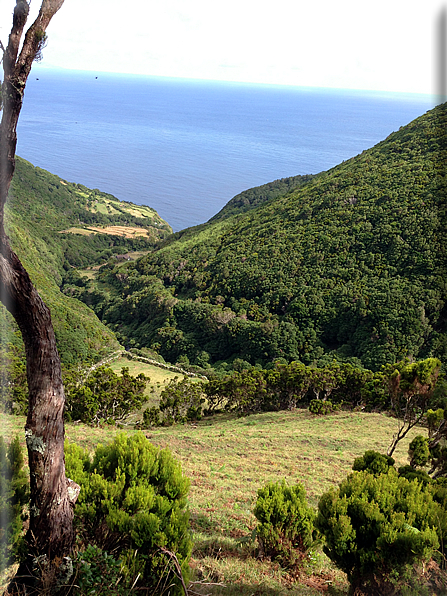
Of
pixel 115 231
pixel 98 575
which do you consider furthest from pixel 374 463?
pixel 115 231

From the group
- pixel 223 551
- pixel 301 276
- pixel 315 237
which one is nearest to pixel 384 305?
pixel 301 276

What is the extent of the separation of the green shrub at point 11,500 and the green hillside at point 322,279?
124ft

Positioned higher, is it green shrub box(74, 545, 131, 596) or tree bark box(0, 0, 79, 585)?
tree bark box(0, 0, 79, 585)

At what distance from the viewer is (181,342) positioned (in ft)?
172

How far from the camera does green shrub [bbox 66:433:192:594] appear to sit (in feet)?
14.2

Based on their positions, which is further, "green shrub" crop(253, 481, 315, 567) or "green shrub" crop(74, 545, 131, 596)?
"green shrub" crop(253, 481, 315, 567)

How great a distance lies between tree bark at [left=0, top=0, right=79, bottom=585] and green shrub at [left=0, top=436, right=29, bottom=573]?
20 cm

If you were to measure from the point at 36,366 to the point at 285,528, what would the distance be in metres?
4.19

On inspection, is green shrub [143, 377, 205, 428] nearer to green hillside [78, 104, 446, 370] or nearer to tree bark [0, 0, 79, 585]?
tree bark [0, 0, 79, 585]

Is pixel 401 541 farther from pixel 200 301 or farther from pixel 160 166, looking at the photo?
pixel 160 166

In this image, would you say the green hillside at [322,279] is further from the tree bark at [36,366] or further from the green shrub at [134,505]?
the tree bark at [36,366]

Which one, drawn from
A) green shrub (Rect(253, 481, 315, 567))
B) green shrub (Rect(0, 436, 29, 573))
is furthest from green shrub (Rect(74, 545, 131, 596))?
green shrub (Rect(253, 481, 315, 567))

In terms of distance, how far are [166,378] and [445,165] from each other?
37831 millimetres

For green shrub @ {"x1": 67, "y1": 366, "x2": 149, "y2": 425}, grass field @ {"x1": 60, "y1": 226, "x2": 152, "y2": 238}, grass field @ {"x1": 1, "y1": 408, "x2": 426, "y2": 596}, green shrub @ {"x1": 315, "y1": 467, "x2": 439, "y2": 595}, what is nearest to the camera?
green shrub @ {"x1": 315, "y1": 467, "x2": 439, "y2": 595}
